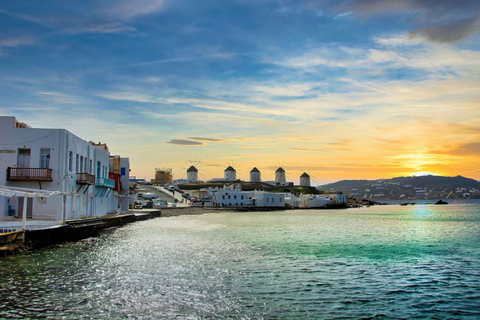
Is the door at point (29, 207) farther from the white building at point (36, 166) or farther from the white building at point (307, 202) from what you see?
the white building at point (307, 202)

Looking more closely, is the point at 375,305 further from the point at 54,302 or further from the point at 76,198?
the point at 76,198

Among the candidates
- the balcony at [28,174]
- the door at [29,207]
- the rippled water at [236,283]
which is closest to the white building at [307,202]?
the balcony at [28,174]

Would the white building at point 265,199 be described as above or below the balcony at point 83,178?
below

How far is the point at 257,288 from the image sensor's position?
725 inches

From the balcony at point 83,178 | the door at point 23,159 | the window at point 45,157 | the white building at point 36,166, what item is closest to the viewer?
the white building at point 36,166

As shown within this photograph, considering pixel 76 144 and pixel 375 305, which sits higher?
pixel 76 144

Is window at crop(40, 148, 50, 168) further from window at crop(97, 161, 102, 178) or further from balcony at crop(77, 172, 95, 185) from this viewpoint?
window at crop(97, 161, 102, 178)

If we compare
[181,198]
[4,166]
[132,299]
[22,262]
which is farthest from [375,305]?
[181,198]

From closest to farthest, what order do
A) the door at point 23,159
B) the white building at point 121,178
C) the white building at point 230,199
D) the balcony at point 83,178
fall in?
the door at point 23,159 < the balcony at point 83,178 < the white building at point 121,178 < the white building at point 230,199

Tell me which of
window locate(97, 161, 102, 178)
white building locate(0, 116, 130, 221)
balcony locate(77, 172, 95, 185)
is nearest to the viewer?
white building locate(0, 116, 130, 221)

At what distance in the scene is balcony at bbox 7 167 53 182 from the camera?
122 feet

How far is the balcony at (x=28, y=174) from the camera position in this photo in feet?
122

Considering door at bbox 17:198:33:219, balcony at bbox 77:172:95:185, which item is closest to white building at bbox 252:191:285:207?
balcony at bbox 77:172:95:185

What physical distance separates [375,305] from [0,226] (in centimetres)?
2472
